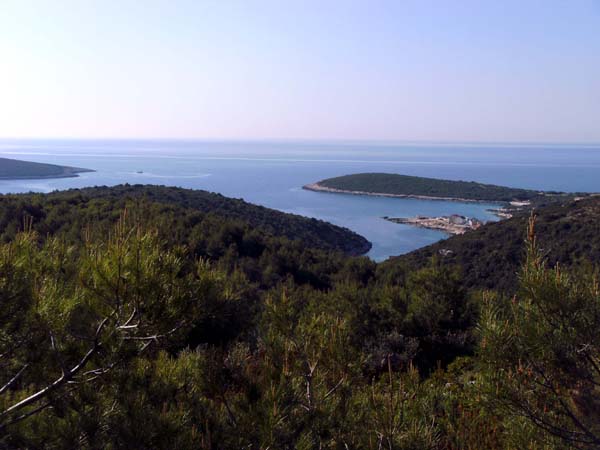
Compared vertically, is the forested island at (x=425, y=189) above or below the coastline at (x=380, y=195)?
above

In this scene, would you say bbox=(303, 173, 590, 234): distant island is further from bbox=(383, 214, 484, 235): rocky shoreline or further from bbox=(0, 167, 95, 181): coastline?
bbox=(0, 167, 95, 181): coastline

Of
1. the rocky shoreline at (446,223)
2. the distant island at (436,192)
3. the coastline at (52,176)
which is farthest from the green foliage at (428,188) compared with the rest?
the coastline at (52,176)

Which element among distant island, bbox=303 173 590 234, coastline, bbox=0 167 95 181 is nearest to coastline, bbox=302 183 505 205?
distant island, bbox=303 173 590 234

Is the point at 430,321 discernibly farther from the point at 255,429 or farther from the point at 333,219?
the point at 333,219

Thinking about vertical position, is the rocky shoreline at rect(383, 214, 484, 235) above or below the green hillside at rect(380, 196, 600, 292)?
below

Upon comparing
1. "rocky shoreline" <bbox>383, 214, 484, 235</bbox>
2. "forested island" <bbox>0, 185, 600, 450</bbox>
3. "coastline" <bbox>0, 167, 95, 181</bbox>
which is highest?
"forested island" <bbox>0, 185, 600, 450</bbox>

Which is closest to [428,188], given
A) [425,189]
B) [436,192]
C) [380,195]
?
[425,189]

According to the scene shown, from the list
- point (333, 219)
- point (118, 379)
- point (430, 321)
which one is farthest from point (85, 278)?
point (333, 219)

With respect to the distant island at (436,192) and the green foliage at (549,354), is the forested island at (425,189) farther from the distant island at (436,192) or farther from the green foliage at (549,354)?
the green foliage at (549,354)
